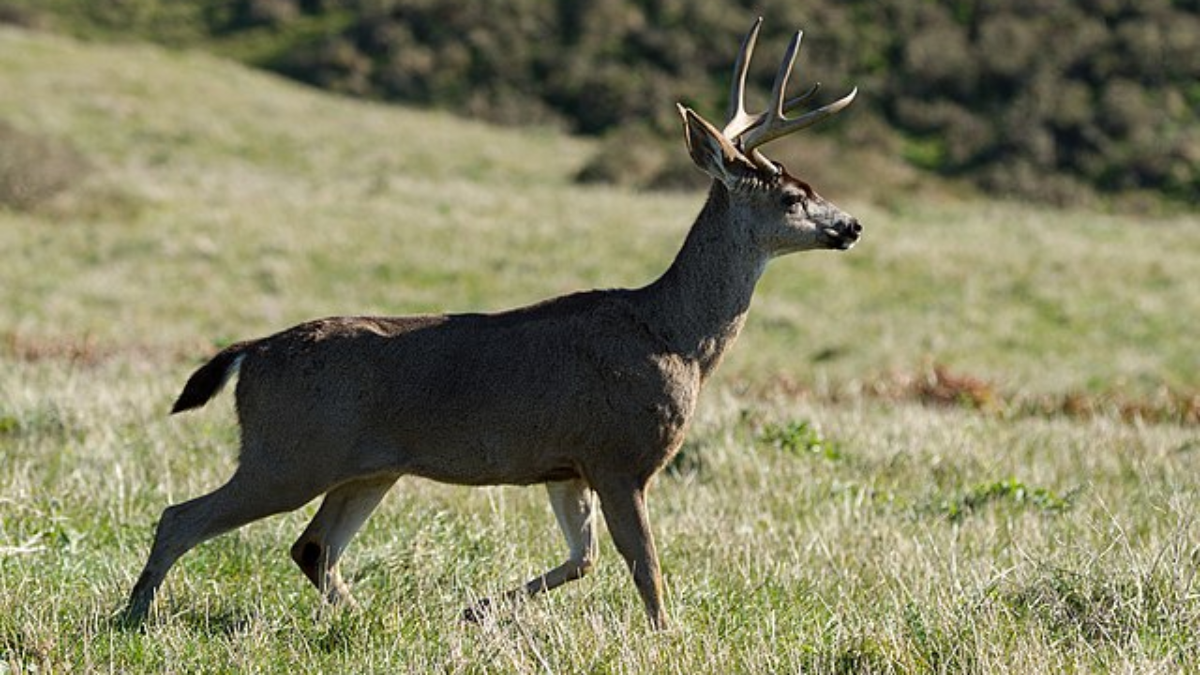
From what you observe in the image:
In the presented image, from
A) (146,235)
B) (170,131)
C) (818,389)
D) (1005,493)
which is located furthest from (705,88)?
(1005,493)

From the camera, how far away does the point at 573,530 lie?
679cm

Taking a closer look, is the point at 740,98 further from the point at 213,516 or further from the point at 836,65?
the point at 836,65

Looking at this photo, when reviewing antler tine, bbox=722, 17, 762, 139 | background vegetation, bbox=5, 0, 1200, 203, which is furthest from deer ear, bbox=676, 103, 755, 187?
background vegetation, bbox=5, 0, 1200, 203

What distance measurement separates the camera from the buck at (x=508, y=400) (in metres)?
6.30

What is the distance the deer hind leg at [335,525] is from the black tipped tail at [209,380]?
0.66m

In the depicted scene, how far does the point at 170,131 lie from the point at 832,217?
1358 inches

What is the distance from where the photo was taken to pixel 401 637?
5773 millimetres

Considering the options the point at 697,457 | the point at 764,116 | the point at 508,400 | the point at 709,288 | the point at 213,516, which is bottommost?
the point at 697,457

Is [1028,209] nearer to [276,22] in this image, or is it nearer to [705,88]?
[705,88]

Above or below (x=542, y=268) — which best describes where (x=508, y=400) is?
above

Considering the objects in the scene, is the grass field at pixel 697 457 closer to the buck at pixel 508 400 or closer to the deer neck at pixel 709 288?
the buck at pixel 508 400

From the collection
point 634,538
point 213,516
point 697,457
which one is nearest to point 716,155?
point 634,538

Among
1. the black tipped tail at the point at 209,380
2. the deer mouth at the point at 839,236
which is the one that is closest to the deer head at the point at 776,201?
the deer mouth at the point at 839,236

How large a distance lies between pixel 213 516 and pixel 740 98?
2922 millimetres
